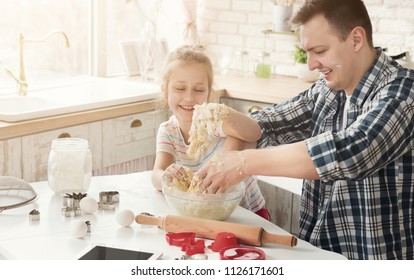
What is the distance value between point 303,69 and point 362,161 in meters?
2.40

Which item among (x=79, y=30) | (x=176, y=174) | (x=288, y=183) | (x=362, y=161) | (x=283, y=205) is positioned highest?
(x=79, y=30)

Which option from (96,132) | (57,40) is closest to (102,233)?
(96,132)

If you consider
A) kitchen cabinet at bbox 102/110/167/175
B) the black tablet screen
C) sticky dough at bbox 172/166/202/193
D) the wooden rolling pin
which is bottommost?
kitchen cabinet at bbox 102/110/167/175

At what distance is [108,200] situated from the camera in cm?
208

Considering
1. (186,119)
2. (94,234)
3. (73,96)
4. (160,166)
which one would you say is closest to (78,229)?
(94,234)

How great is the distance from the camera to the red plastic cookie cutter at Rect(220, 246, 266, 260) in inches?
66.0

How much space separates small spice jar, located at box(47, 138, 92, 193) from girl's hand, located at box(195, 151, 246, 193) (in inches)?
18.3

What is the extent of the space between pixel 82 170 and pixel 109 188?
0.39ft

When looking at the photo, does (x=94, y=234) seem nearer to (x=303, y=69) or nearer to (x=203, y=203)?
(x=203, y=203)

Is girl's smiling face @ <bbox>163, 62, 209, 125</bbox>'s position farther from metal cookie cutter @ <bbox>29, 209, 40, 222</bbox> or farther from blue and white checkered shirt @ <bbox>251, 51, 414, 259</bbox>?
metal cookie cutter @ <bbox>29, 209, 40, 222</bbox>

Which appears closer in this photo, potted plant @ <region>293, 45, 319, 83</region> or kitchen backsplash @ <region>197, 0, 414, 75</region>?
potted plant @ <region>293, 45, 319, 83</region>

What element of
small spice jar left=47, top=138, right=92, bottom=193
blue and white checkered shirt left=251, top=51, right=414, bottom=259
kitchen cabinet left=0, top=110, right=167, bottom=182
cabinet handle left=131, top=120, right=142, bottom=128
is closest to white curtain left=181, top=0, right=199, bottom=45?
kitchen cabinet left=0, top=110, right=167, bottom=182

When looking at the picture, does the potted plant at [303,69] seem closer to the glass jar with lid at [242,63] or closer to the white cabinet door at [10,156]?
the glass jar with lid at [242,63]

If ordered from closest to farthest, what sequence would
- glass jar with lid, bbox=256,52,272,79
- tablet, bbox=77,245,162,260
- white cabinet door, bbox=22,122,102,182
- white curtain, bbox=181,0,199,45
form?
tablet, bbox=77,245,162,260 < white cabinet door, bbox=22,122,102,182 < glass jar with lid, bbox=256,52,272,79 < white curtain, bbox=181,0,199,45
